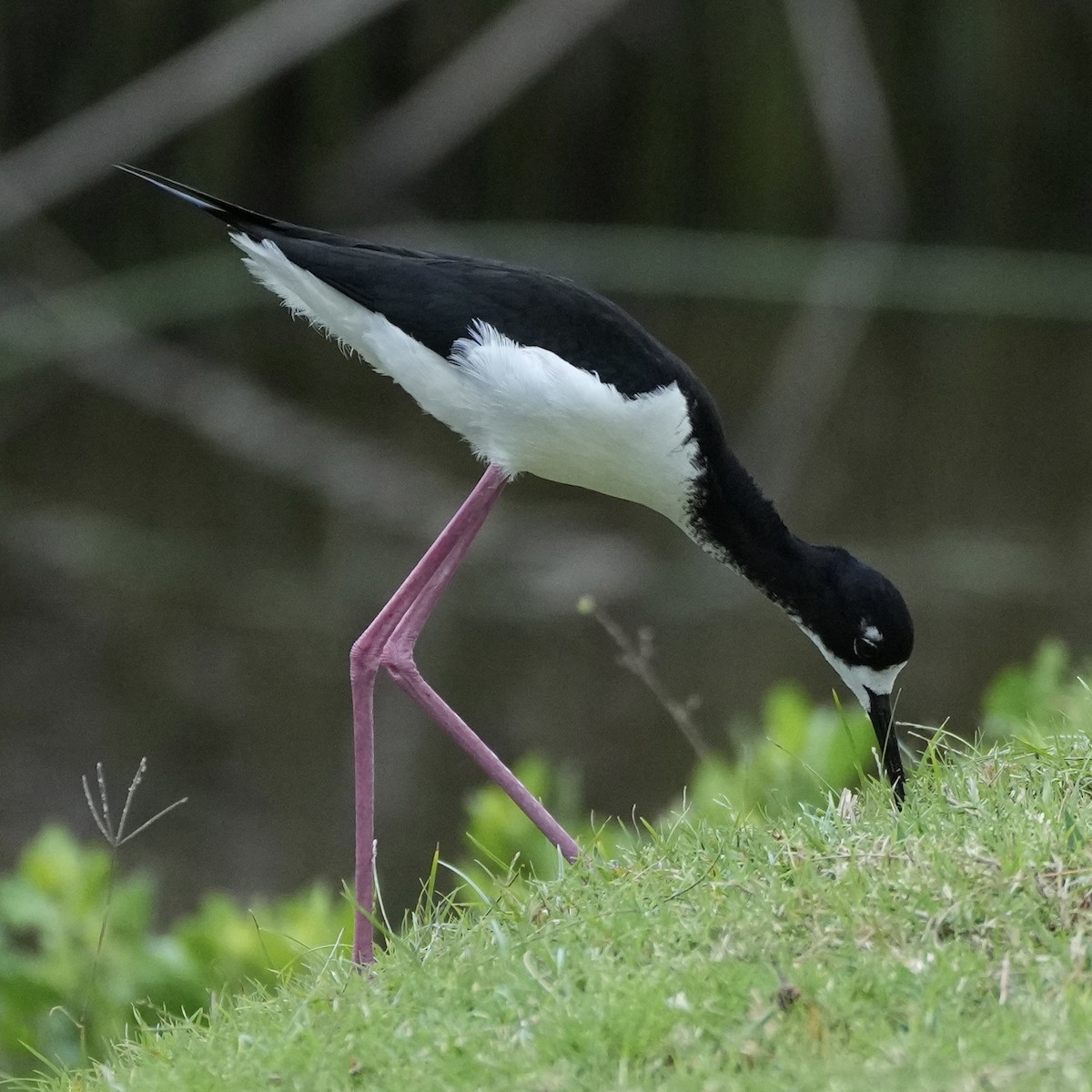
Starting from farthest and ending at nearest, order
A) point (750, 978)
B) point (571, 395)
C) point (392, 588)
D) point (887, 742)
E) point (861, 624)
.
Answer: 1. point (392, 588)
2. point (861, 624)
3. point (571, 395)
4. point (887, 742)
5. point (750, 978)

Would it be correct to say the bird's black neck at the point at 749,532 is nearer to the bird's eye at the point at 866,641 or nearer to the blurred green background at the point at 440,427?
the bird's eye at the point at 866,641

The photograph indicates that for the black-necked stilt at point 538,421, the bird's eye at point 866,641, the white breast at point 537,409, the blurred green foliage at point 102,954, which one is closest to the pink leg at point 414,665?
the black-necked stilt at point 538,421

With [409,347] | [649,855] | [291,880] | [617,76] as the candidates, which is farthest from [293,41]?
[649,855]

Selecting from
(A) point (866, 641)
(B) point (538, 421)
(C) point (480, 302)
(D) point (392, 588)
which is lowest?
(D) point (392, 588)

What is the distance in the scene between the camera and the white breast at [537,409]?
4445mm

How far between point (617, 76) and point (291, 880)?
34.5 feet

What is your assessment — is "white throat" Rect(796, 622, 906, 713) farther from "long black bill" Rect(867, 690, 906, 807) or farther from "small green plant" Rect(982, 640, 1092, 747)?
"small green plant" Rect(982, 640, 1092, 747)

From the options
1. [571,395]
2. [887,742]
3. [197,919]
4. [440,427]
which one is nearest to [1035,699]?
[887,742]

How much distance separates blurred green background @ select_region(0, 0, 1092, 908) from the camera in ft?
27.6

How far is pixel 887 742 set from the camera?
13.9ft

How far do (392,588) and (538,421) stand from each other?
5.29 m

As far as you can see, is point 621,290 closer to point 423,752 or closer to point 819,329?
point 819,329

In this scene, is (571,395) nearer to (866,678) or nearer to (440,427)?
(866,678)

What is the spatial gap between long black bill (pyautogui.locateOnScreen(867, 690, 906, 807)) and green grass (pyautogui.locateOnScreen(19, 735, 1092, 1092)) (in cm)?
10
